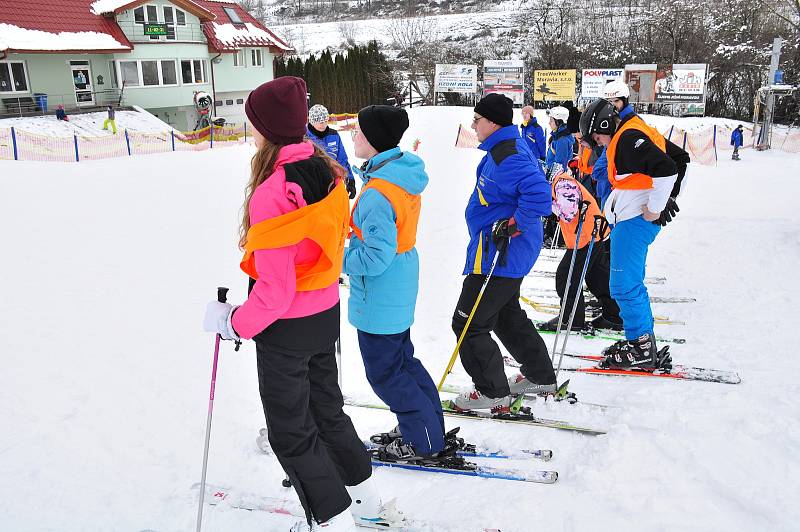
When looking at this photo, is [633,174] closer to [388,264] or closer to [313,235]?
[388,264]

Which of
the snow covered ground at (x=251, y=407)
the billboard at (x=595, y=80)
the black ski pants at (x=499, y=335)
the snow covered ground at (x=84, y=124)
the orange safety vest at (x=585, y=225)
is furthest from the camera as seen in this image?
the billboard at (x=595, y=80)

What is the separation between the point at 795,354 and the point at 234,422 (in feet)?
12.8

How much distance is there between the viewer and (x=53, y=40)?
24000mm

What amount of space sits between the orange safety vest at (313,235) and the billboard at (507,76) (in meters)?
28.3

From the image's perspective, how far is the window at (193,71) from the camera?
2889 centimetres

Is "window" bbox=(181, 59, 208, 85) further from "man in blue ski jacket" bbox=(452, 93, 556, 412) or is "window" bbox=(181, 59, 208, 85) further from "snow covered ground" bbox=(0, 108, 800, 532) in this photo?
"man in blue ski jacket" bbox=(452, 93, 556, 412)

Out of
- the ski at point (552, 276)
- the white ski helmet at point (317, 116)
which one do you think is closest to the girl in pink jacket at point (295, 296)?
the white ski helmet at point (317, 116)

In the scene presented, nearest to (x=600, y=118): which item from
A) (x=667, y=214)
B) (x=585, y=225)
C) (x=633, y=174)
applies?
(x=633, y=174)

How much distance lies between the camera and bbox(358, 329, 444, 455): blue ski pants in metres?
2.83

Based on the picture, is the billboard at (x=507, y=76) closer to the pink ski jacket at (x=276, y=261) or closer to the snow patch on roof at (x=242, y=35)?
the snow patch on roof at (x=242, y=35)

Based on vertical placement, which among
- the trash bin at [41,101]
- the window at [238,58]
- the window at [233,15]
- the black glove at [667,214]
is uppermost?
the window at [233,15]

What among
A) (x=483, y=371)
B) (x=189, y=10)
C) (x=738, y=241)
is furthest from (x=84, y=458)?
(x=189, y=10)

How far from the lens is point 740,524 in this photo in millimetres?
2594

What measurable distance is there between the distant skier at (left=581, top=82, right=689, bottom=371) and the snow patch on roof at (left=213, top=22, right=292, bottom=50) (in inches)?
1168
